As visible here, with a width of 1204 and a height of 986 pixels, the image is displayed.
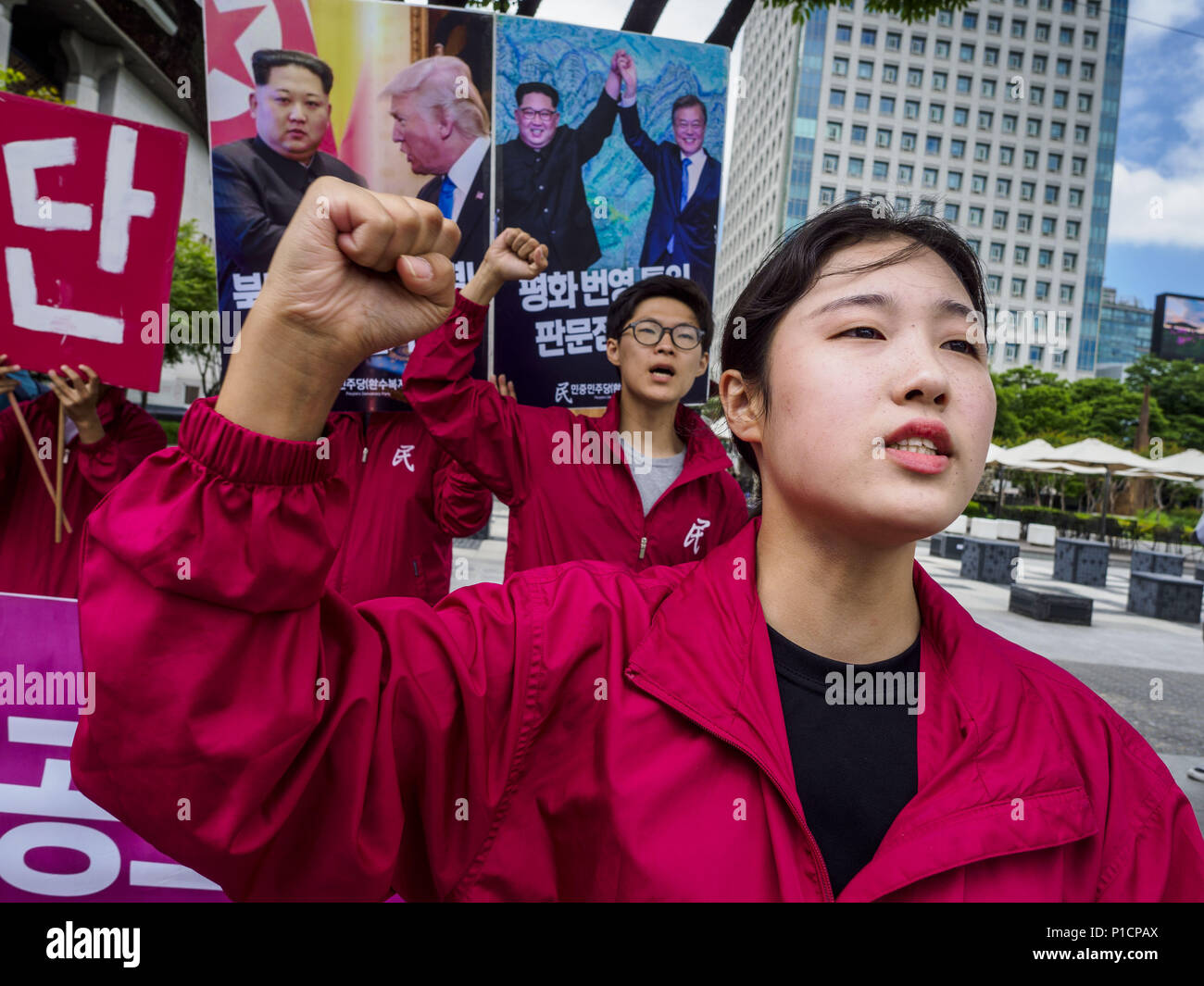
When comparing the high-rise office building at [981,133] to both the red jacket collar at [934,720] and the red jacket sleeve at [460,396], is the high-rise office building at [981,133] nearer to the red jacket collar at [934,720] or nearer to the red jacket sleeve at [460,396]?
the red jacket sleeve at [460,396]

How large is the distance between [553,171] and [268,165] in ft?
3.17

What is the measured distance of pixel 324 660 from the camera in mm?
1029

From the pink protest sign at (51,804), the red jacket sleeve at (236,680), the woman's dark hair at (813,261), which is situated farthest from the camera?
the pink protest sign at (51,804)

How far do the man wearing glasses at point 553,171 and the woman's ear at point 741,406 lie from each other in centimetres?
146

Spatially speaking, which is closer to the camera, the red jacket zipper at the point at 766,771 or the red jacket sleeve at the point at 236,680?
the red jacket sleeve at the point at 236,680

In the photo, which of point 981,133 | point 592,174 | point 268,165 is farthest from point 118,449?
point 981,133

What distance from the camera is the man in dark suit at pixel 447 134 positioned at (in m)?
2.79

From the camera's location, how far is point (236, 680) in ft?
2.95

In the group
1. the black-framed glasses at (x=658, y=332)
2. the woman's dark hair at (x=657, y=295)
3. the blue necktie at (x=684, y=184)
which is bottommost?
the black-framed glasses at (x=658, y=332)

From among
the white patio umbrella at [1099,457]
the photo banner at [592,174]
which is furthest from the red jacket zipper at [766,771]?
the white patio umbrella at [1099,457]

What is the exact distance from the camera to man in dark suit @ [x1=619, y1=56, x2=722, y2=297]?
9.60 feet

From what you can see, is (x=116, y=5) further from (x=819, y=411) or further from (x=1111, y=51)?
(x=1111, y=51)

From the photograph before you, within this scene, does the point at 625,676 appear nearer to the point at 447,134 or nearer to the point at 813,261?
the point at 813,261
